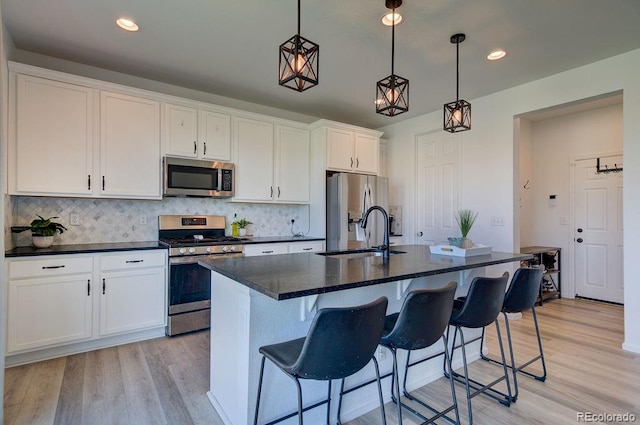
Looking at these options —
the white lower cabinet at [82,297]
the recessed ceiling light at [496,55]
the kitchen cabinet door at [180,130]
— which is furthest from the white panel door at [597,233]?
the white lower cabinet at [82,297]

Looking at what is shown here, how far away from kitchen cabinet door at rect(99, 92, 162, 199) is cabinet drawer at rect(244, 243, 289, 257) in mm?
1089

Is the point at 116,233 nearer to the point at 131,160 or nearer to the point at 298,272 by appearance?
the point at 131,160

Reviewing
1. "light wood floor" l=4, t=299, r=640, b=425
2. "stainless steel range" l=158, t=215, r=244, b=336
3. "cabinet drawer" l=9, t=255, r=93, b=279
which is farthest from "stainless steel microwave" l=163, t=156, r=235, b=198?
"light wood floor" l=4, t=299, r=640, b=425

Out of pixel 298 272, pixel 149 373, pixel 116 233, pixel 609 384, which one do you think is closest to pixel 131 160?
pixel 116 233

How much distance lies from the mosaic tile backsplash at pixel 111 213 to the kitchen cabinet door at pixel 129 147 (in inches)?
13.2

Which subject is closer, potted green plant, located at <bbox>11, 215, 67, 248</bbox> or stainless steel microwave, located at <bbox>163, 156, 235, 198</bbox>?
potted green plant, located at <bbox>11, 215, 67, 248</bbox>

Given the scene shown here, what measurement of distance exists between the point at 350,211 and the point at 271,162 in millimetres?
1203

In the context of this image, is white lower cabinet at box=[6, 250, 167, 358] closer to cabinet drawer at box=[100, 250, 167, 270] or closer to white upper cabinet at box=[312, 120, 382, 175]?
cabinet drawer at box=[100, 250, 167, 270]

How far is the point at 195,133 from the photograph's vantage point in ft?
11.9

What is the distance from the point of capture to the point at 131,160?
3.27 metres

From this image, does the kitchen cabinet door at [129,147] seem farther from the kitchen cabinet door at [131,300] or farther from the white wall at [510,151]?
the white wall at [510,151]

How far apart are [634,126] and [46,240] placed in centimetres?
538

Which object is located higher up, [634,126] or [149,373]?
[634,126]

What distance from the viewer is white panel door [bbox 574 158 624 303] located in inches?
180
